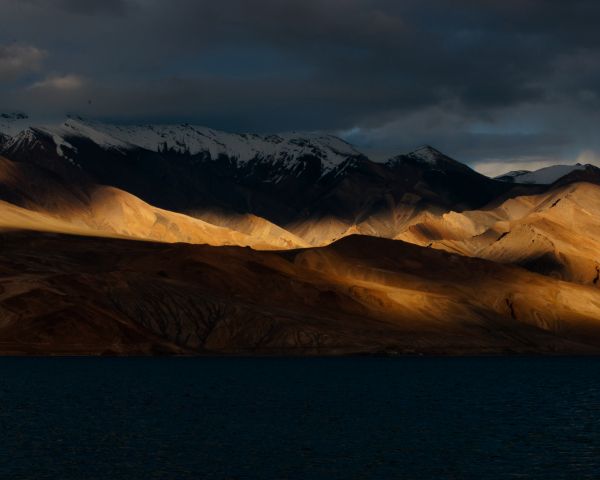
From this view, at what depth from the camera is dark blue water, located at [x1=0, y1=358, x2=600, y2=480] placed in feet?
256

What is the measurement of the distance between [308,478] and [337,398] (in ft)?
194

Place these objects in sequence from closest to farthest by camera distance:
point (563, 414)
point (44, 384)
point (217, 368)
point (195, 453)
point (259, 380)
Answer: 1. point (195, 453)
2. point (563, 414)
3. point (44, 384)
4. point (259, 380)
5. point (217, 368)

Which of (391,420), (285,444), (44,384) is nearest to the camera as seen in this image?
(285,444)

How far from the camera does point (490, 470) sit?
7781 centimetres

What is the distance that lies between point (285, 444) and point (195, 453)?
28.6 feet

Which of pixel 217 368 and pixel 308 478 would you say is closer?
pixel 308 478

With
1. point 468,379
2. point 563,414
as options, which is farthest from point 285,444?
point 468,379

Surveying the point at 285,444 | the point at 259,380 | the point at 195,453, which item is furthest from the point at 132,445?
the point at 259,380

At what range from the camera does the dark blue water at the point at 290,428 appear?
256 feet

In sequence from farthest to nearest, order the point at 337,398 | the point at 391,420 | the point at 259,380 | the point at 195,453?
1. the point at 259,380
2. the point at 337,398
3. the point at 391,420
4. the point at 195,453

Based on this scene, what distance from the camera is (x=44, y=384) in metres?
148

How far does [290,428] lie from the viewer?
99.8 m

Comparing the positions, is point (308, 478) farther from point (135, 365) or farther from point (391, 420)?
point (135, 365)

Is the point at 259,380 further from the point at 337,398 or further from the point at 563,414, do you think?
the point at 563,414
